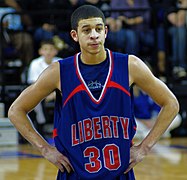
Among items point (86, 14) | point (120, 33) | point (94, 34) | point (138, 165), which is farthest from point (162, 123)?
point (120, 33)

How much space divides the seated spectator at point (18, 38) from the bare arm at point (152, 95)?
8.25 meters

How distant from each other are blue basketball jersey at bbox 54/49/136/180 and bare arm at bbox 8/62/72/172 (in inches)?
1.9

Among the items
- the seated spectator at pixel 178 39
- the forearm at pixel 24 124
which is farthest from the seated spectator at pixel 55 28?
the forearm at pixel 24 124

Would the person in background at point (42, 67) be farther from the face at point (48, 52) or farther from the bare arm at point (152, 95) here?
the bare arm at point (152, 95)

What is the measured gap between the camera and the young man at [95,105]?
459 centimetres

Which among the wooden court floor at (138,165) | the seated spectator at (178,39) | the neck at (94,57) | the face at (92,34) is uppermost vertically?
the face at (92,34)

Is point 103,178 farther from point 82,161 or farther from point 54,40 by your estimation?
point 54,40

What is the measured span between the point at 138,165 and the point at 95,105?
503 centimetres

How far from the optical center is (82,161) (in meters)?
4.59

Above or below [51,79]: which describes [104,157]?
below

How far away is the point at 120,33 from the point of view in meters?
13.1

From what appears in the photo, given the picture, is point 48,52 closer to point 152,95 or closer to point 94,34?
point 152,95

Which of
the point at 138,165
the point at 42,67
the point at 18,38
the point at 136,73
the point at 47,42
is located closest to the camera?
the point at 136,73

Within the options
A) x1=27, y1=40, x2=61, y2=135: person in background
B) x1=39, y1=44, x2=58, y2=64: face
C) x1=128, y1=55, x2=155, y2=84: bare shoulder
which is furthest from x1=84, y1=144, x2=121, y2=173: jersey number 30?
x1=39, y1=44, x2=58, y2=64: face
